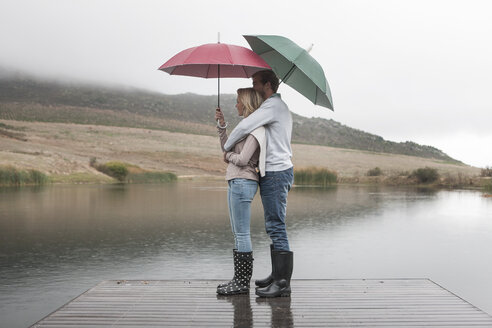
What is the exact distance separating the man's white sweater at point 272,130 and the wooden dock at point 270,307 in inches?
36.0

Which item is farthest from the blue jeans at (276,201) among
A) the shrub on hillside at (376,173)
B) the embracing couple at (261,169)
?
the shrub on hillside at (376,173)

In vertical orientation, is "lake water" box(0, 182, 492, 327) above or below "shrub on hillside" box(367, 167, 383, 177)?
below

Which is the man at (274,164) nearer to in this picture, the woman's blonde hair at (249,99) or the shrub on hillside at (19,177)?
the woman's blonde hair at (249,99)

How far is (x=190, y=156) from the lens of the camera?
36.3m

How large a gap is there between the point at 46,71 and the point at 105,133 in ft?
193

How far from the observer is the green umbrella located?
3.33m

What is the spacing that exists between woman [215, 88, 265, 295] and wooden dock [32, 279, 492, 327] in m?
0.16

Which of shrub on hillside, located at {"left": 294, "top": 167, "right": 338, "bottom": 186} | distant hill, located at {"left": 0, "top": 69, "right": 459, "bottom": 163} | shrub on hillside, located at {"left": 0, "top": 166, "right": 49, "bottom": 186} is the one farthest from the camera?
distant hill, located at {"left": 0, "top": 69, "right": 459, "bottom": 163}

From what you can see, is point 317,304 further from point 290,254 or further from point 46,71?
point 46,71

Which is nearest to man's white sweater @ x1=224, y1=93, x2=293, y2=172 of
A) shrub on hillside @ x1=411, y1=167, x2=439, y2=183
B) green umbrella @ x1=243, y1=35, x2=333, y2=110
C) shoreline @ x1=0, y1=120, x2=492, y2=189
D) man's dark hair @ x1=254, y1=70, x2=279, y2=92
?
man's dark hair @ x1=254, y1=70, x2=279, y2=92

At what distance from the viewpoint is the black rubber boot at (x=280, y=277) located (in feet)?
11.2

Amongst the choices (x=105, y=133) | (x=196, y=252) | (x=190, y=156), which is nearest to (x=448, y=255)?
(x=196, y=252)

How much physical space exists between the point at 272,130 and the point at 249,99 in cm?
26

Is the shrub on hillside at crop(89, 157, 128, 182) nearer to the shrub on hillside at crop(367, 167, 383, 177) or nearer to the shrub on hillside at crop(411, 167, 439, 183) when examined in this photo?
the shrub on hillside at crop(367, 167, 383, 177)
